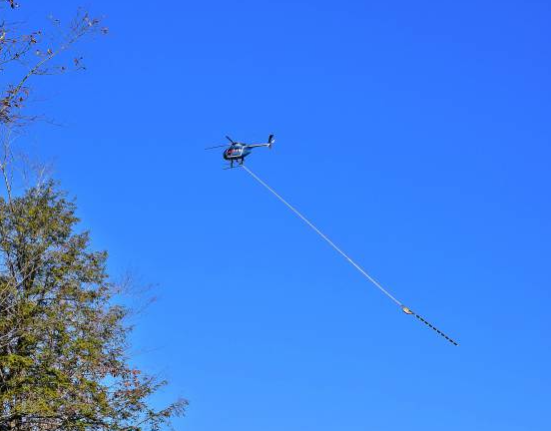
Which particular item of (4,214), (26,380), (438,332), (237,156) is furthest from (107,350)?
(438,332)

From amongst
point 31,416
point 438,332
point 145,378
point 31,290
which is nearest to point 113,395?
point 145,378

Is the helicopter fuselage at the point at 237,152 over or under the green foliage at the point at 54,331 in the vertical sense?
over

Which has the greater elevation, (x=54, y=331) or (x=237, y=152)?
(x=237, y=152)

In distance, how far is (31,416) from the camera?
59.0 ft

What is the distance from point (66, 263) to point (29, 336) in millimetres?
2917

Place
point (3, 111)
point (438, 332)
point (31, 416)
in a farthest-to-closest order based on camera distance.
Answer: point (31, 416)
point (438, 332)
point (3, 111)

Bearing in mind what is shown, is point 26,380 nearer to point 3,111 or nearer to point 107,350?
point 107,350

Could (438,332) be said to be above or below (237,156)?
below

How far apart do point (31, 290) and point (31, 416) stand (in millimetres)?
3502

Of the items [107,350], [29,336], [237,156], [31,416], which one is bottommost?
[31,416]

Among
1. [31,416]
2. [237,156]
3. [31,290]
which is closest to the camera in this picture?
[31,416]

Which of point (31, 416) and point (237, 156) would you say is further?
point (237, 156)

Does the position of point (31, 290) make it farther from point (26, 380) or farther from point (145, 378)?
point (145, 378)

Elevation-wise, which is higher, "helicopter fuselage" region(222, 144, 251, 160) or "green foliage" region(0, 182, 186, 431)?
"helicopter fuselage" region(222, 144, 251, 160)
